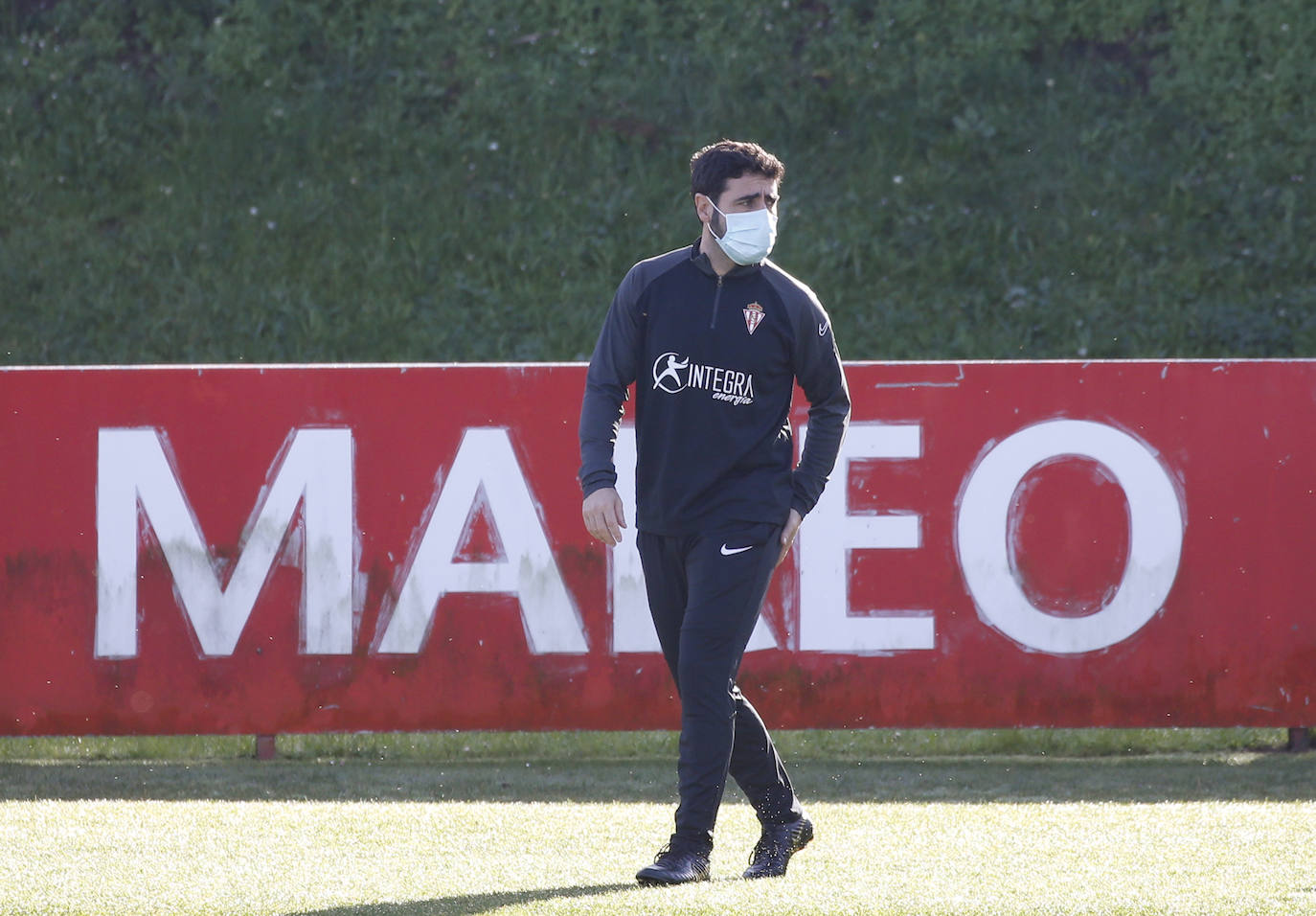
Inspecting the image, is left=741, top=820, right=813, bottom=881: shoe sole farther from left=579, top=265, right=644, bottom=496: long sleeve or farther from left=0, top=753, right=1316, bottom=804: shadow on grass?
left=0, top=753, right=1316, bottom=804: shadow on grass

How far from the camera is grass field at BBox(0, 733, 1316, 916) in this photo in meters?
3.98

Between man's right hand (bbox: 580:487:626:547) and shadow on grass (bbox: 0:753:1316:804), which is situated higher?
man's right hand (bbox: 580:487:626:547)

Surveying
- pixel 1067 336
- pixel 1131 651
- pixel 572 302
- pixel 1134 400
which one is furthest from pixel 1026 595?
pixel 572 302

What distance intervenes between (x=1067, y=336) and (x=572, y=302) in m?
3.41

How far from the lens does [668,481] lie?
13.4 feet

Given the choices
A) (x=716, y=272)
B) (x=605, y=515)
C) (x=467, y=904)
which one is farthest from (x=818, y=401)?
(x=467, y=904)

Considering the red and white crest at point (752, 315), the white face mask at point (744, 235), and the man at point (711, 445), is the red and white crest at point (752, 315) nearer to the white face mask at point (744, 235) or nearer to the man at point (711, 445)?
the man at point (711, 445)

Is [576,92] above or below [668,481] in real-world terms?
above

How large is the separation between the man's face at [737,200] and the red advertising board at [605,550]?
247 cm

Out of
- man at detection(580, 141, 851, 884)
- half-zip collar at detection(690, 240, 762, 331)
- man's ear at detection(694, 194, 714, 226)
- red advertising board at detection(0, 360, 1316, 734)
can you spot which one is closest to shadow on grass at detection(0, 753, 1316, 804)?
red advertising board at detection(0, 360, 1316, 734)

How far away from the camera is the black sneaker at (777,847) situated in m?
4.23

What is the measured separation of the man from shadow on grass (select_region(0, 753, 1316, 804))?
178 cm

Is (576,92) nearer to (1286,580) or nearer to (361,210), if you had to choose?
(361,210)

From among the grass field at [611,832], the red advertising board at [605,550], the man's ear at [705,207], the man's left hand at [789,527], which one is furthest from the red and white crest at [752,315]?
the red advertising board at [605,550]
